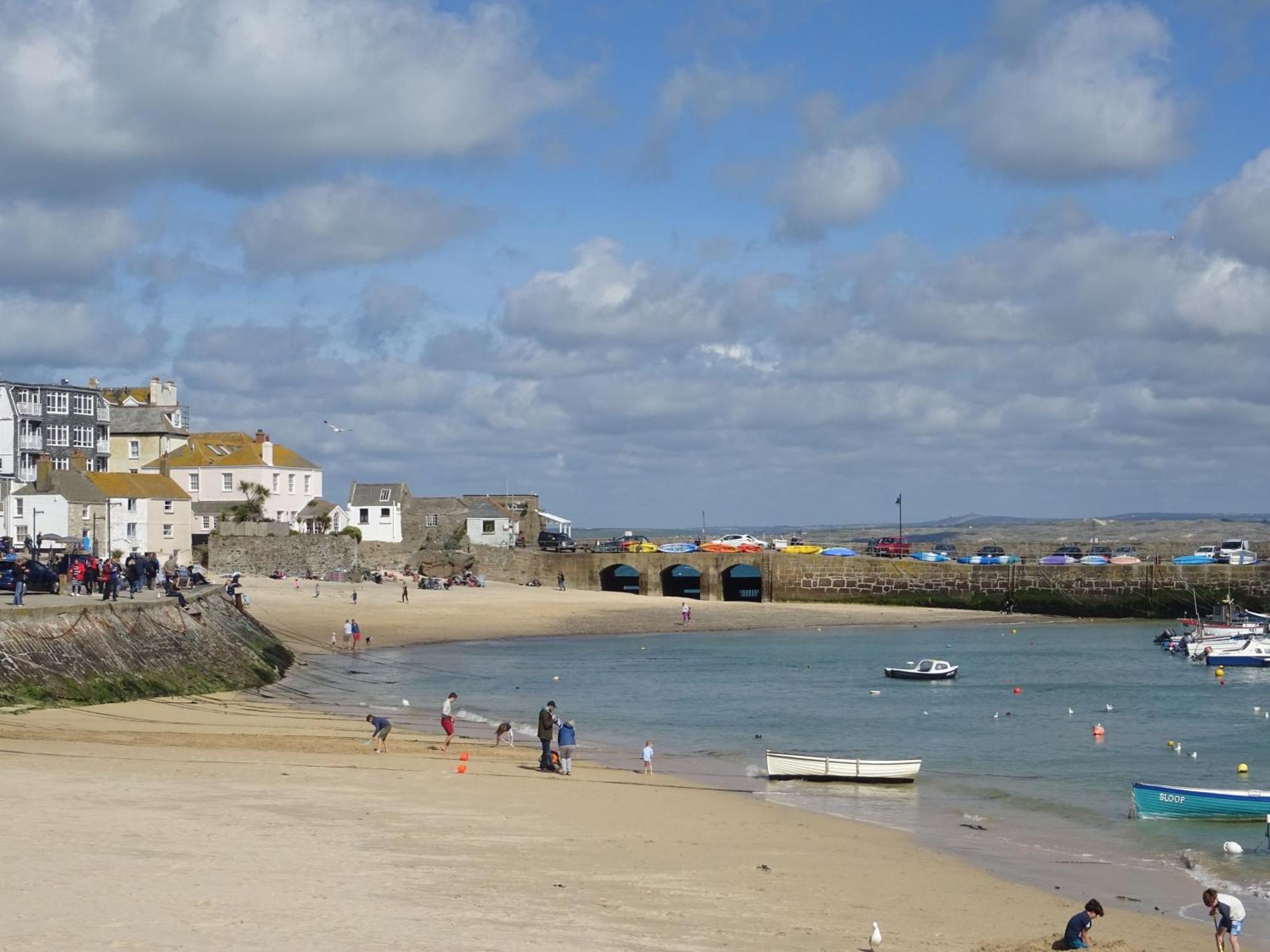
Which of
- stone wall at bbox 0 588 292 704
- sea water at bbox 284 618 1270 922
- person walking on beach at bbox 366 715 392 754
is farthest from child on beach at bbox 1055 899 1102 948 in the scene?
stone wall at bbox 0 588 292 704

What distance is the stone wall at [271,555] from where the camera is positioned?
77.4 m

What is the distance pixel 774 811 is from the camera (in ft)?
78.3

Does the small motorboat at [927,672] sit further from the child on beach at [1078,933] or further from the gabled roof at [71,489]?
the gabled roof at [71,489]

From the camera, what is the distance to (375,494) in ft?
303

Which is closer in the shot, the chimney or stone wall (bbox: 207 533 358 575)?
the chimney

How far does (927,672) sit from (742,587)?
58660 mm

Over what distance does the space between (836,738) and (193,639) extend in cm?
1902

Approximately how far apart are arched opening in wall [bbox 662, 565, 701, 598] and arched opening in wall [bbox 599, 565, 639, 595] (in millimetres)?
2256

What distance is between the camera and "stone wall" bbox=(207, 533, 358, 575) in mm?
77375

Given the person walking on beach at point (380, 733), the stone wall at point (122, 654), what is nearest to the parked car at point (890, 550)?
the stone wall at point (122, 654)

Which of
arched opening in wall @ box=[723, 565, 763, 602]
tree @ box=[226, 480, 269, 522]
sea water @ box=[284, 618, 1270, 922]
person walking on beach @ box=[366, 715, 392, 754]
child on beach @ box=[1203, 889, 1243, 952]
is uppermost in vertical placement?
tree @ box=[226, 480, 269, 522]

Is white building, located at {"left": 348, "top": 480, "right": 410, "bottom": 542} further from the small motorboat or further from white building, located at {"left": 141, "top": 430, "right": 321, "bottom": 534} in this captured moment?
the small motorboat

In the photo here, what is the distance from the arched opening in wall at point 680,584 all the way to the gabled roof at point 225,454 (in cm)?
2543

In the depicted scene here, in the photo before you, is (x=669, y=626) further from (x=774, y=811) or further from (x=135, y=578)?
(x=774, y=811)
